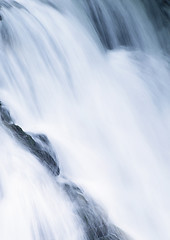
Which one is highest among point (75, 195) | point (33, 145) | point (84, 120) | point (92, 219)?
point (84, 120)

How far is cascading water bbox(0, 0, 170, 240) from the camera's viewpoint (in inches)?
161

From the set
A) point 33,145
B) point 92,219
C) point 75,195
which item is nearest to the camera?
point 92,219

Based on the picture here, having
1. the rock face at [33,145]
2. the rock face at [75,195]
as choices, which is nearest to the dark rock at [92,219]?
the rock face at [75,195]

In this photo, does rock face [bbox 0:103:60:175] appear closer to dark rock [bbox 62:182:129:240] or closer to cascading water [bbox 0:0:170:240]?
cascading water [bbox 0:0:170:240]

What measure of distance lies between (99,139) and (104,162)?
44cm

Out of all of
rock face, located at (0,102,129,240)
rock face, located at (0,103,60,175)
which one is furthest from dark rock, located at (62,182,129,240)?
rock face, located at (0,103,60,175)

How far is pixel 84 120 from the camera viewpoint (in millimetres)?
6047

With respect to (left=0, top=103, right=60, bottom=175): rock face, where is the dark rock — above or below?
below

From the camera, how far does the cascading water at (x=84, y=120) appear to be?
408 cm

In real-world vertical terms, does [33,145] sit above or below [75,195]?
above

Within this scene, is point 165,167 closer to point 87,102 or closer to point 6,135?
point 87,102

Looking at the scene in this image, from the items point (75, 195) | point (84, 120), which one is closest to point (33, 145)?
point (75, 195)

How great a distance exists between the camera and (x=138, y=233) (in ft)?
15.6

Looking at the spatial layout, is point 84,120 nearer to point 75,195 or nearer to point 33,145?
point 33,145
